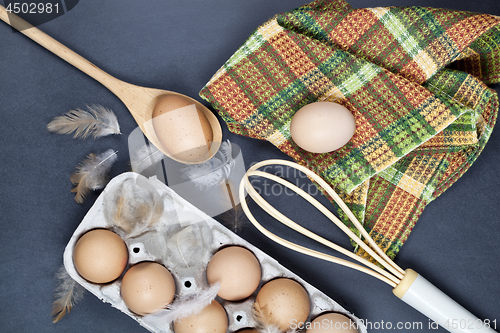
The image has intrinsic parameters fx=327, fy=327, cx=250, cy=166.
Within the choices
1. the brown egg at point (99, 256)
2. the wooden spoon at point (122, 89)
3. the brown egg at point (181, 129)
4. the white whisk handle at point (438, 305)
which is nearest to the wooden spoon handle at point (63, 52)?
the wooden spoon at point (122, 89)

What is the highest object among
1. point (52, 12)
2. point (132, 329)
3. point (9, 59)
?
point (52, 12)

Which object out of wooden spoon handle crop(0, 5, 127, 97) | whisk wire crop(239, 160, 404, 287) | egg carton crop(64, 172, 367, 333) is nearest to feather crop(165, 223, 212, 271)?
egg carton crop(64, 172, 367, 333)

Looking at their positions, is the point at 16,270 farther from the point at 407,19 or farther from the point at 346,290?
the point at 407,19

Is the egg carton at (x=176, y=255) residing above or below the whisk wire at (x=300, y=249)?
below

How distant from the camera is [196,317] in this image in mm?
586

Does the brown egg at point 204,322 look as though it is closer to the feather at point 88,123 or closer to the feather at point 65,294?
the feather at point 65,294

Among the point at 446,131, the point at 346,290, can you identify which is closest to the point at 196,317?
the point at 346,290

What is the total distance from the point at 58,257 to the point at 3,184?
8.2 inches

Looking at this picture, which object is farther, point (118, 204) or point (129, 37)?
point (129, 37)

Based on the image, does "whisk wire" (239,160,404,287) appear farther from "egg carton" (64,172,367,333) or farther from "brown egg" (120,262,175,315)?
"brown egg" (120,262,175,315)

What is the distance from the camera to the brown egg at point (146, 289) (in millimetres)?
582

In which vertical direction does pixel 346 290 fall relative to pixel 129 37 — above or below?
below

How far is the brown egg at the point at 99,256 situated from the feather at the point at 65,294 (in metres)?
0.09

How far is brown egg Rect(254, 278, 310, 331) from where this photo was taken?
0.59 metres
